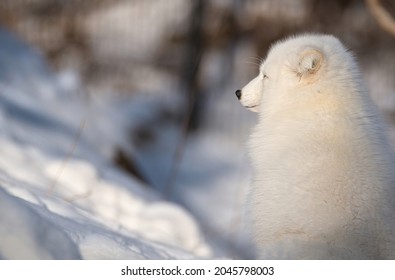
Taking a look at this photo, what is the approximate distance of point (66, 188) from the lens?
4168mm

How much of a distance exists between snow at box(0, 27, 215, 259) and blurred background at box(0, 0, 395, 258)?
1273 mm

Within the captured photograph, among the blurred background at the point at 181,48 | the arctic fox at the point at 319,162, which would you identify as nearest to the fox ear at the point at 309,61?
the arctic fox at the point at 319,162

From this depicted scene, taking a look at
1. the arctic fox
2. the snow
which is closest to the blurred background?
the snow

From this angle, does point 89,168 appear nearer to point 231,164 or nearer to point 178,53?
point 231,164

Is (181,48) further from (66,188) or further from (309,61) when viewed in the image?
(309,61)

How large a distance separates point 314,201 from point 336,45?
30.0 inches

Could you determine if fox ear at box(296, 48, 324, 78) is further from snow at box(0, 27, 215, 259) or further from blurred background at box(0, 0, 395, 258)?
blurred background at box(0, 0, 395, 258)

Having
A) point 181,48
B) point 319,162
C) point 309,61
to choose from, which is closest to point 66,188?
point 309,61

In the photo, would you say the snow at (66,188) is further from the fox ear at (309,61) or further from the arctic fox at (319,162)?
the fox ear at (309,61)

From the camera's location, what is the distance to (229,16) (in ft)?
27.9

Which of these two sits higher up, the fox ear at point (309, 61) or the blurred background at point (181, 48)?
the fox ear at point (309, 61)

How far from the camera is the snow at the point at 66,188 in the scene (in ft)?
7.05

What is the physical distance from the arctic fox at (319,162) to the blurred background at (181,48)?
4863 mm

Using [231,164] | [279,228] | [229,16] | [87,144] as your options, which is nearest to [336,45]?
[279,228]
